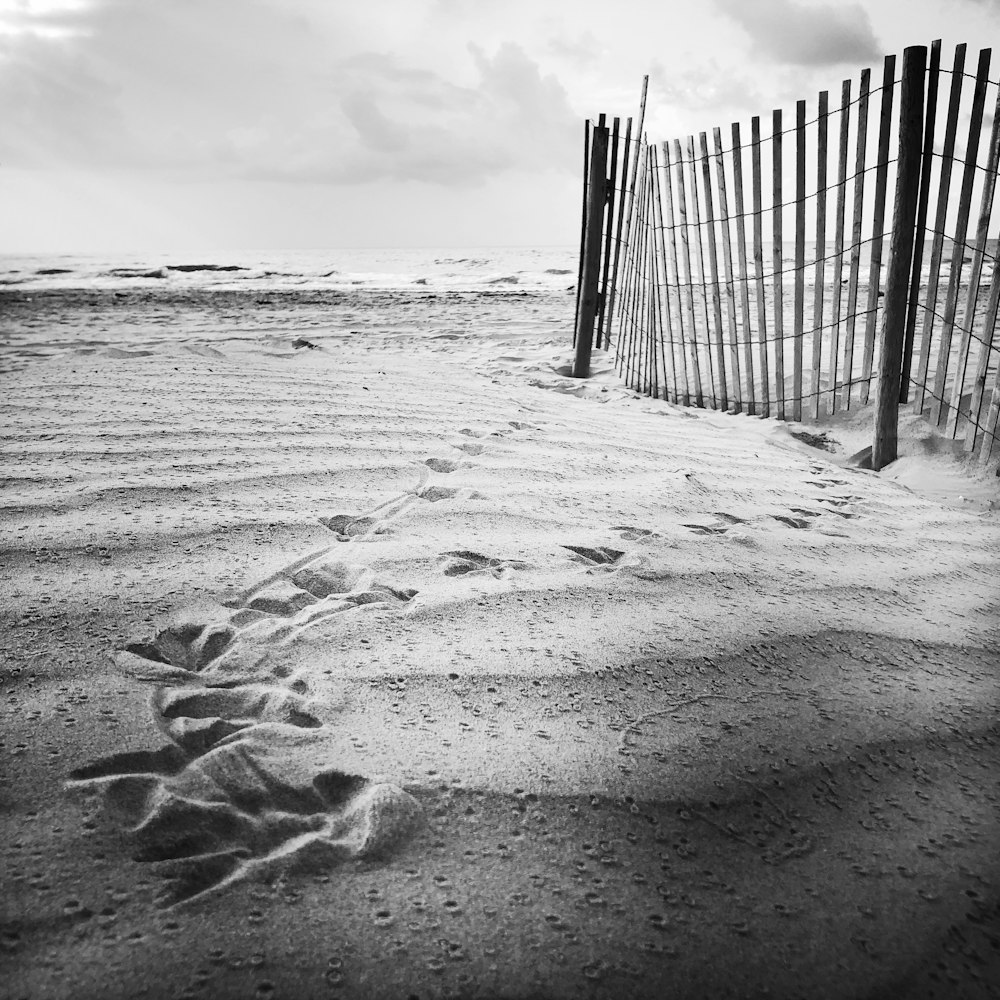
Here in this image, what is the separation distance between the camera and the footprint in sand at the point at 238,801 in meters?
1.14

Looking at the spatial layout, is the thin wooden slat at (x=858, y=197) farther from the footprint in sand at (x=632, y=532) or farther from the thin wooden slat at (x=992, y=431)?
the footprint in sand at (x=632, y=532)

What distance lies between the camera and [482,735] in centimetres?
143

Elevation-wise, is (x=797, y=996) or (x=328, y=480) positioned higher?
(x=328, y=480)

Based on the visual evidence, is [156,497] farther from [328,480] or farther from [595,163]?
[595,163]

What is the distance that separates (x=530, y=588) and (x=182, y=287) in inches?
525

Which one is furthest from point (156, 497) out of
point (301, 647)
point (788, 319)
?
point (788, 319)

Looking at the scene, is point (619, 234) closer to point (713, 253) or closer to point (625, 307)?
point (625, 307)

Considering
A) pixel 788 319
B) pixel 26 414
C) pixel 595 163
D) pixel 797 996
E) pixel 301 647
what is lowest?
pixel 797 996

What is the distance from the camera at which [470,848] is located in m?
1.19

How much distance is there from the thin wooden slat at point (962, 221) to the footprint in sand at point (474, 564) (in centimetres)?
244

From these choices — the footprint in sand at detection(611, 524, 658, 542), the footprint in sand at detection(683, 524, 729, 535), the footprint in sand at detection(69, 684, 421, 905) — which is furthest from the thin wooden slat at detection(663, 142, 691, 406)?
the footprint in sand at detection(69, 684, 421, 905)

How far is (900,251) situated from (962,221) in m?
0.25

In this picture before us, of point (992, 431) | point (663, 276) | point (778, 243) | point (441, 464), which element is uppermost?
point (778, 243)

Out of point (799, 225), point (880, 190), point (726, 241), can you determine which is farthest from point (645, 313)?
point (880, 190)
